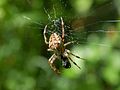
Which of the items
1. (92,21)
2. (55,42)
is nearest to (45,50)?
(92,21)

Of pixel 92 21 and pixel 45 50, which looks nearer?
pixel 92 21

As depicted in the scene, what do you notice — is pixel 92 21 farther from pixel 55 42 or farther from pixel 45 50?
pixel 55 42

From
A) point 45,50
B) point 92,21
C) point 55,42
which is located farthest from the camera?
point 45,50

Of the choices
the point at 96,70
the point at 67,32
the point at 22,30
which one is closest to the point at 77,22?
the point at 67,32

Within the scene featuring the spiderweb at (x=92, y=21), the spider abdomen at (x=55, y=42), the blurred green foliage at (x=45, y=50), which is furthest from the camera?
the blurred green foliage at (x=45, y=50)

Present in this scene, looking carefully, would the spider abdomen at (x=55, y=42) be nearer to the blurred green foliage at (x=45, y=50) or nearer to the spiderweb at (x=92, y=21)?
the spiderweb at (x=92, y=21)

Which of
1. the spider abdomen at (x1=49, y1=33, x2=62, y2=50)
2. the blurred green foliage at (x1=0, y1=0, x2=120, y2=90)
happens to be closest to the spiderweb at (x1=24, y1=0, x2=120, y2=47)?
the blurred green foliage at (x1=0, y1=0, x2=120, y2=90)

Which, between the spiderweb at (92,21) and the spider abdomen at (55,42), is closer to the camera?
the spider abdomen at (55,42)

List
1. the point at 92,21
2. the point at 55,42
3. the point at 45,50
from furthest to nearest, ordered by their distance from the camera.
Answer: the point at 45,50 < the point at 92,21 < the point at 55,42

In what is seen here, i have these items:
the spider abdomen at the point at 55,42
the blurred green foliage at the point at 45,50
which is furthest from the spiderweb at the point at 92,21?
the spider abdomen at the point at 55,42
